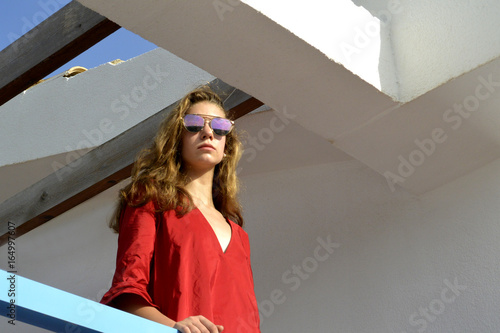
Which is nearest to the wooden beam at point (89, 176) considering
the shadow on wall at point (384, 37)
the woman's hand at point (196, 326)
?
the shadow on wall at point (384, 37)

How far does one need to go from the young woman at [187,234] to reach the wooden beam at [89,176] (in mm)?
722

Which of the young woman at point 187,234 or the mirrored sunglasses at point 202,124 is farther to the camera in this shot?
the mirrored sunglasses at point 202,124

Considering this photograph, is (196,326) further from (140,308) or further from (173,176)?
(173,176)

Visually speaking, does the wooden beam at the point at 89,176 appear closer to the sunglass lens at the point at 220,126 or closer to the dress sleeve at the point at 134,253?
the sunglass lens at the point at 220,126

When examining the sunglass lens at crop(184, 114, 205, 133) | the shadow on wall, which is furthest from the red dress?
the shadow on wall

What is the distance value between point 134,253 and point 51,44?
1047 mm

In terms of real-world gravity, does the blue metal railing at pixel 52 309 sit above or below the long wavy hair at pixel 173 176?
below

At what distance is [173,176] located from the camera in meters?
1.93

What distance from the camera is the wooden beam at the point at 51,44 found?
239 centimetres

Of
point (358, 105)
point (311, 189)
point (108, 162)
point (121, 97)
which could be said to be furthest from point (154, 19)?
point (121, 97)

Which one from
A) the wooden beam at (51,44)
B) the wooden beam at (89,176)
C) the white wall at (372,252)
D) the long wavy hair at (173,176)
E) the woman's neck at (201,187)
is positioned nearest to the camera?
the long wavy hair at (173,176)

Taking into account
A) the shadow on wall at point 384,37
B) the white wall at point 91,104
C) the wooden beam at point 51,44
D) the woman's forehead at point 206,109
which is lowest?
the woman's forehead at point 206,109

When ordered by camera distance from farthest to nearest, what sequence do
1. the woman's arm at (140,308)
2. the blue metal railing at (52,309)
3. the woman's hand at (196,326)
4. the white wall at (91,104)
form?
the white wall at (91,104)
the woman's arm at (140,308)
the woman's hand at (196,326)
the blue metal railing at (52,309)

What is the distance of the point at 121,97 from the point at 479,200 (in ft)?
5.87
